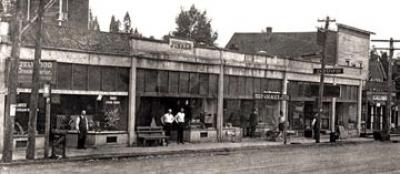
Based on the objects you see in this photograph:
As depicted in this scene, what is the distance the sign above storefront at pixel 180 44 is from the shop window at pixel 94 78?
469cm

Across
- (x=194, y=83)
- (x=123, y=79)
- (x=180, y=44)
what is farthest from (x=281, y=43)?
(x=123, y=79)

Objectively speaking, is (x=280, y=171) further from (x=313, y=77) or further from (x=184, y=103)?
(x=313, y=77)

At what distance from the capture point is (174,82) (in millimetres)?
32500

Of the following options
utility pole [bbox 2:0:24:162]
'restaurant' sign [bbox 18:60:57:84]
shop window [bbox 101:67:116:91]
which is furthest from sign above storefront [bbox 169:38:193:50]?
utility pole [bbox 2:0:24:162]

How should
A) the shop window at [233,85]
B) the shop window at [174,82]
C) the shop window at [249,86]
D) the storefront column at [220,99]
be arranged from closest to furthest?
the shop window at [174,82], the storefront column at [220,99], the shop window at [233,85], the shop window at [249,86]

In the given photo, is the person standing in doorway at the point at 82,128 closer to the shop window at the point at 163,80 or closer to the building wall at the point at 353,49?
the shop window at the point at 163,80

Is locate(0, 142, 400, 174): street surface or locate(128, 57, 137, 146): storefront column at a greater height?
locate(128, 57, 137, 146): storefront column

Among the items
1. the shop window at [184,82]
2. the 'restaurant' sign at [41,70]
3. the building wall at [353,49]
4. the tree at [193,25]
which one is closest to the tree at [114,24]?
the tree at [193,25]

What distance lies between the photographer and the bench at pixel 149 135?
2969 cm

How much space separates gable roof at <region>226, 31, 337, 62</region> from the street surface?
33733 mm

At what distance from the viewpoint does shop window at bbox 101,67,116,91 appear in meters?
28.8

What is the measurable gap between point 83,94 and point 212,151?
599cm

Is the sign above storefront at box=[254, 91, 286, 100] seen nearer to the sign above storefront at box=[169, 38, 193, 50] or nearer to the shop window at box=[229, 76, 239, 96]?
the shop window at box=[229, 76, 239, 96]

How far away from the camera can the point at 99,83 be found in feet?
93.8
